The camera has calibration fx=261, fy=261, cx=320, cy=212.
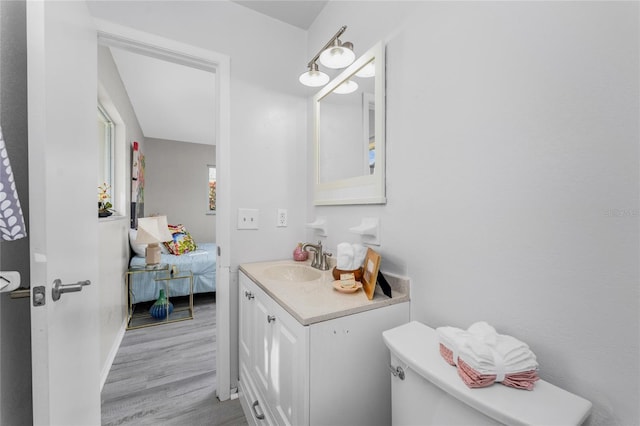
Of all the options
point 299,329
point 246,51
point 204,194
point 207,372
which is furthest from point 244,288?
point 204,194

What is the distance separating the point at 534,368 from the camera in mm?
610

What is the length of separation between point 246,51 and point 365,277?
61.0 inches

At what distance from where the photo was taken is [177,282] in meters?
2.98

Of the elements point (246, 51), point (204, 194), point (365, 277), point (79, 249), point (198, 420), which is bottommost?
point (198, 420)

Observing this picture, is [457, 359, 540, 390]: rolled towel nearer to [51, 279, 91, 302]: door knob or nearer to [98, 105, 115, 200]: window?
[51, 279, 91, 302]: door knob

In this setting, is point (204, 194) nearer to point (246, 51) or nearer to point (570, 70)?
point (246, 51)

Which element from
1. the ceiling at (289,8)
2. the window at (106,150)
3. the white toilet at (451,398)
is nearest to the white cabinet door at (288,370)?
the white toilet at (451,398)

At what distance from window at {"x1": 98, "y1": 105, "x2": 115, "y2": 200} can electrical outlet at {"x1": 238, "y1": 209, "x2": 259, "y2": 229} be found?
58.4 inches

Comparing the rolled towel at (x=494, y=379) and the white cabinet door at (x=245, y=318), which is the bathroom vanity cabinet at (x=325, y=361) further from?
the rolled towel at (x=494, y=379)

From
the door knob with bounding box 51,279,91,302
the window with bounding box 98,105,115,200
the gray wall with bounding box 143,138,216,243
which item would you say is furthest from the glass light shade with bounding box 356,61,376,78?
the gray wall with bounding box 143,138,216,243

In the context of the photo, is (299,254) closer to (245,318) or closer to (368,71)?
(245,318)

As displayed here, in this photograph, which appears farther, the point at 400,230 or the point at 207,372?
the point at 207,372

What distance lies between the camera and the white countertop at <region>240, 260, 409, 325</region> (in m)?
0.87

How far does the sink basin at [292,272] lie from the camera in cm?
151
